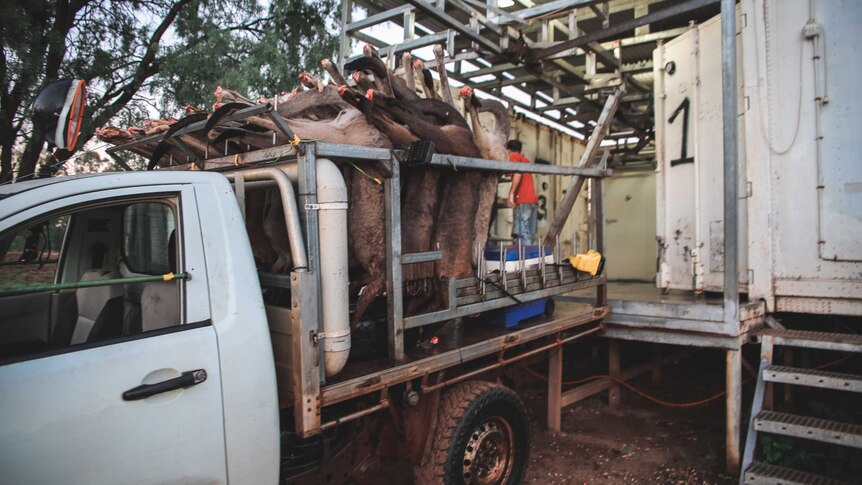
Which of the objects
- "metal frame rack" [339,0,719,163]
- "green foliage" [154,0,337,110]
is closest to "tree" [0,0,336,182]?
"green foliage" [154,0,337,110]

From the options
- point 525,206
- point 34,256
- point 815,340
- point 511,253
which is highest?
point 525,206

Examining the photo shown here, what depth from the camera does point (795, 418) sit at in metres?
3.88

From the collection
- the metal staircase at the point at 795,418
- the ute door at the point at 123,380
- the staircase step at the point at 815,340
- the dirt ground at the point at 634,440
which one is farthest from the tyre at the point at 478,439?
the staircase step at the point at 815,340

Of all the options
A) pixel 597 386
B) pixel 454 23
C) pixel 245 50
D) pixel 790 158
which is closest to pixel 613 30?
pixel 454 23

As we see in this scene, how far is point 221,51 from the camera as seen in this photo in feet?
26.8

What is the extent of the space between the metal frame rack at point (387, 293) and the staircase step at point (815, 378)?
5.42 ft

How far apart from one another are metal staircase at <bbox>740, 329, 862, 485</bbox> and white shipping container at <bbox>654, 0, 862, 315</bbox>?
0.53 meters

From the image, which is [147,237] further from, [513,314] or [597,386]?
[597,386]

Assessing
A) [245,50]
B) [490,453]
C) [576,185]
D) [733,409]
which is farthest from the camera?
[245,50]

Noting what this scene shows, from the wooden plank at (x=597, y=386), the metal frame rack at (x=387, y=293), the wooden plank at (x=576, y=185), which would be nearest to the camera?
the metal frame rack at (x=387, y=293)

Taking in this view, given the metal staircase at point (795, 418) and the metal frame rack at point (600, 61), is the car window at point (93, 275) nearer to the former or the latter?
the metal frame rack at point (600, 61)

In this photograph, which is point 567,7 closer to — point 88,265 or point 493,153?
point 493,153

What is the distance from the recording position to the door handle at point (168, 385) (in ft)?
6.73

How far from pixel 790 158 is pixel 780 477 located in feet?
8.75
